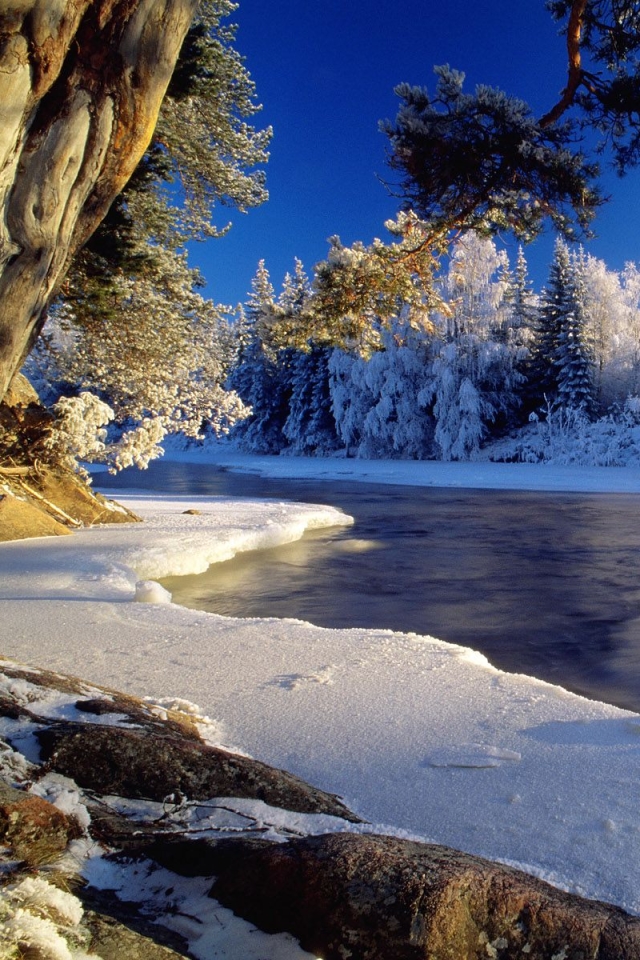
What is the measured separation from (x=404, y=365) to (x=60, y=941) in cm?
3487

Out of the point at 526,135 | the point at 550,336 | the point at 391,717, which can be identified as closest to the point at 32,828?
the point at 391,717

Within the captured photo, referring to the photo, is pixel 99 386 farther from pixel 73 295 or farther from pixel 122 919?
pixel 122 919

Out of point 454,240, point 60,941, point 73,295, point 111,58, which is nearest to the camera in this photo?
point 60,941

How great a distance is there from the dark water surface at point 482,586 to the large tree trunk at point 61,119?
4.71m

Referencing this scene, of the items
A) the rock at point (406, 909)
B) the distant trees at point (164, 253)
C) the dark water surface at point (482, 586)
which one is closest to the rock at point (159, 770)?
the rock at point (406, 909)

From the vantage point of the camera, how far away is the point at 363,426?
37.4 m

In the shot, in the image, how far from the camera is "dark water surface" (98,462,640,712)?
21.1ft

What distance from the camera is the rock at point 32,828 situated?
1623mm

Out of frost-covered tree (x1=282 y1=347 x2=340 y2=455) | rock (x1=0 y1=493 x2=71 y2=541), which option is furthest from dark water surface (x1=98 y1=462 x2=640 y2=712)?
frost-covered tree (x1=282 y1=347 x2=340 y2=455)

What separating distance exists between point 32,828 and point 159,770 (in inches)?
19.9

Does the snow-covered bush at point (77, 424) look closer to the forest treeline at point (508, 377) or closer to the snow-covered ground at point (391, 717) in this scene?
the snow-covered ground at point (391, 717)

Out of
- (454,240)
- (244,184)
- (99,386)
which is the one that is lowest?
(99,386)

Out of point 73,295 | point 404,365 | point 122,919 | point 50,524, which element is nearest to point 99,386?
point 50,524

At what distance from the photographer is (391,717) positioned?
341 centimetres
